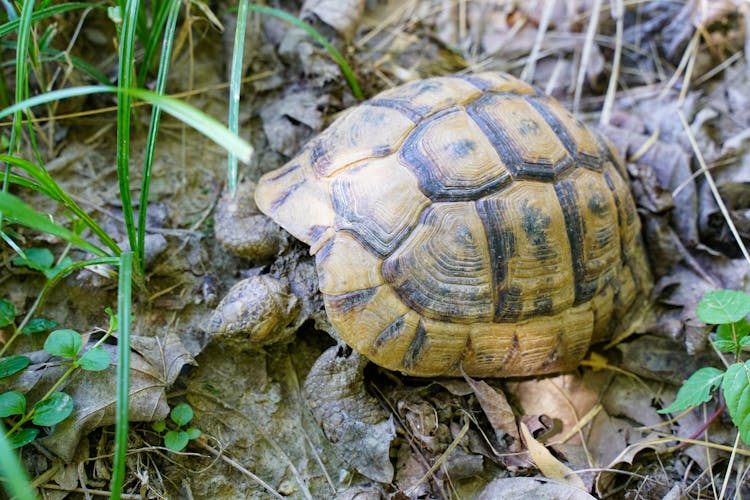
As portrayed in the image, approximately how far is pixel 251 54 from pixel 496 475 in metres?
2.71

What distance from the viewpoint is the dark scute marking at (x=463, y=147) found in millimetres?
2529

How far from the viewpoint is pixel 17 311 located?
2541 millimetres

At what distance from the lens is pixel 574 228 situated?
8.80ft

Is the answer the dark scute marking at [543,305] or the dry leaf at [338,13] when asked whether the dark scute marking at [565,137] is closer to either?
the dark scute marking at [543,305]

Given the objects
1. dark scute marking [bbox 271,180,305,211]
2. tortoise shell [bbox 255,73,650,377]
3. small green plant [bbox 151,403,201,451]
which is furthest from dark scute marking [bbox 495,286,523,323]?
small green plant [bbox 151,403,201,451]

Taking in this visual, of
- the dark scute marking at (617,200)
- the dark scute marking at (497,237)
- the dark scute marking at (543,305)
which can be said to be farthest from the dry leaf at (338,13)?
the dark scute marking at (543,305)

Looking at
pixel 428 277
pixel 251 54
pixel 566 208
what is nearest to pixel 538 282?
pixel 566 208

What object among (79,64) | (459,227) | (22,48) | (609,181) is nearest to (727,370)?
(609,181)

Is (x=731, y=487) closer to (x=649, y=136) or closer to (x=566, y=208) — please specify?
(x=566, y=208)

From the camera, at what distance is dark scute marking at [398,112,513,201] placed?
249cm

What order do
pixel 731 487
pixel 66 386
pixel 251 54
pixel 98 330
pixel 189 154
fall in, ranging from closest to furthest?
pixel 66 386, pixel 98 330, pixel 731 487, pixel 189 154, pixel 251 54

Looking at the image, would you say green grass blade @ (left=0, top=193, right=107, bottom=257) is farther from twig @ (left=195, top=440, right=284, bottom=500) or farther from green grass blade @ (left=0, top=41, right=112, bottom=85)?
green grass blade @ (left=0, top=41, right=112, bottom=85)

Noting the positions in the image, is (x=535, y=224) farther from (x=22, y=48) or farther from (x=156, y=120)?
(x=22, y=48)

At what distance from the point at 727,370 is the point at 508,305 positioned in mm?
896
